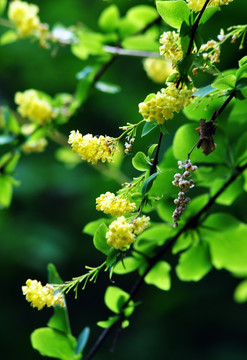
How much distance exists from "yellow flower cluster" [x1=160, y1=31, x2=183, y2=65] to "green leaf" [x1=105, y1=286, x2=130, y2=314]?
1.27ft

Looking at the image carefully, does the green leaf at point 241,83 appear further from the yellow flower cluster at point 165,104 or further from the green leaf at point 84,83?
the green leaf at point 84,83

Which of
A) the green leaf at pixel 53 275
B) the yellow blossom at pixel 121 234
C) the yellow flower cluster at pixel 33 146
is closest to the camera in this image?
the yellow blossom at pixel 121 234

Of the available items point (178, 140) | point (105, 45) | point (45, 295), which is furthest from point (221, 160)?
point (105, 45)

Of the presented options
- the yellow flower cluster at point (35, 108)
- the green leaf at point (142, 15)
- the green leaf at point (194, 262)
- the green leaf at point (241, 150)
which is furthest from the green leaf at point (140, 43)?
the green leaf at point (194, 262)

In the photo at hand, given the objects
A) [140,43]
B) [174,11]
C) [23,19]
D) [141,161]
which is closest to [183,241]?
[141,161]

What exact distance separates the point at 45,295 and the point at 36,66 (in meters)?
2.37

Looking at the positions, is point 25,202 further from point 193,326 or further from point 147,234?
point 147,234

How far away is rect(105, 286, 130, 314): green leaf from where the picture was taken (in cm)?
72

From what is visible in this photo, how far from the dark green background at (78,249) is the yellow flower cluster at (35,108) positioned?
1.23 m

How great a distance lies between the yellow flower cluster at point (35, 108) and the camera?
3.68 feet

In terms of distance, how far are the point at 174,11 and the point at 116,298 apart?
0.45 meters

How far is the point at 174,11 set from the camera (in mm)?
516

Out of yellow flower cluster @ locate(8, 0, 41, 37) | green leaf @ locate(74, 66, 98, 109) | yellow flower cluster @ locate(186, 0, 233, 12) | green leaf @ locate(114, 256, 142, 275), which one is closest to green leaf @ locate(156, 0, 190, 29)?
yellow flower cluster @ locate(186, 0, 233, 12)

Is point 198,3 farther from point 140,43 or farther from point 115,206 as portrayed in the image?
point 140,43
